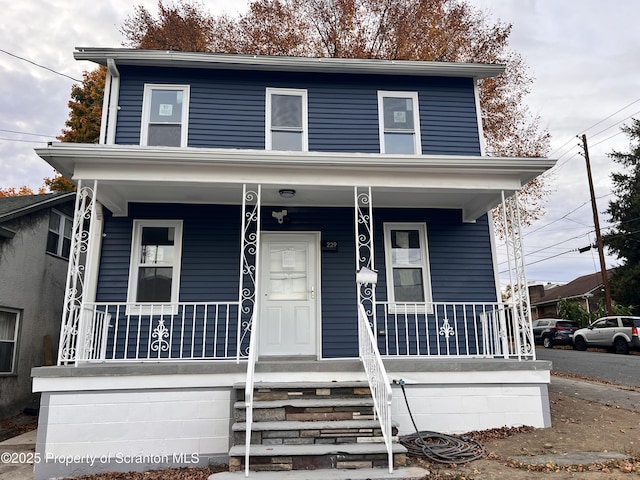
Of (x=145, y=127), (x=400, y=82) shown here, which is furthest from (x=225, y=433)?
(x=400, y=82)

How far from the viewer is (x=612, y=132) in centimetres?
2606

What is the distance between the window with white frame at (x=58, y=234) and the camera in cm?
1053

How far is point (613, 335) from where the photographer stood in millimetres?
17391

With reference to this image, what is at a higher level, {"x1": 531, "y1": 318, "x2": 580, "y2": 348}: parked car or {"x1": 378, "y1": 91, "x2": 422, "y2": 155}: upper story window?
{"x1": 378, "y1": 91, "x2": 422, "y2": 155}: upper story window

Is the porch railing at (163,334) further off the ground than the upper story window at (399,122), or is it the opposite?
the upper story window at (399,122)

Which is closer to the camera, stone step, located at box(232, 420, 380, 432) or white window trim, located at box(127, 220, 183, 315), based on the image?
stone step, located at box(232, 420, 380, 432)

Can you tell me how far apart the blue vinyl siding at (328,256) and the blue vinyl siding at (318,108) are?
135cm

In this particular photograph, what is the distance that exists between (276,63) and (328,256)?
3652mm

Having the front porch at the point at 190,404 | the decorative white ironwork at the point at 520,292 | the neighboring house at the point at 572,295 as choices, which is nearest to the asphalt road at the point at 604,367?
the decorative white ironwork at the point at 520,292

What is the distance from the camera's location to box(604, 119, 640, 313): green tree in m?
22.9

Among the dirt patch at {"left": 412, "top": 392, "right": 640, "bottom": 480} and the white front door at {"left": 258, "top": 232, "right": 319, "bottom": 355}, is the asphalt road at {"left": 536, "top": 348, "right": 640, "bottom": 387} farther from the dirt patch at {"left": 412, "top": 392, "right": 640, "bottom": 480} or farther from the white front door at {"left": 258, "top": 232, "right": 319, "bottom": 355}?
the white front door at {"left": 258, "top": 232, "right": 319, "bottom": 355}

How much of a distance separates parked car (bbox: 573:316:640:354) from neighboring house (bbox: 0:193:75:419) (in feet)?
61.2

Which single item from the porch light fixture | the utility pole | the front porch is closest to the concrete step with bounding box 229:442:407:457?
the front porch

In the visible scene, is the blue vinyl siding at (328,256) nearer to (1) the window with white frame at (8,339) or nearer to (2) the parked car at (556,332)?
(1) the window with white frame at (8,339)
